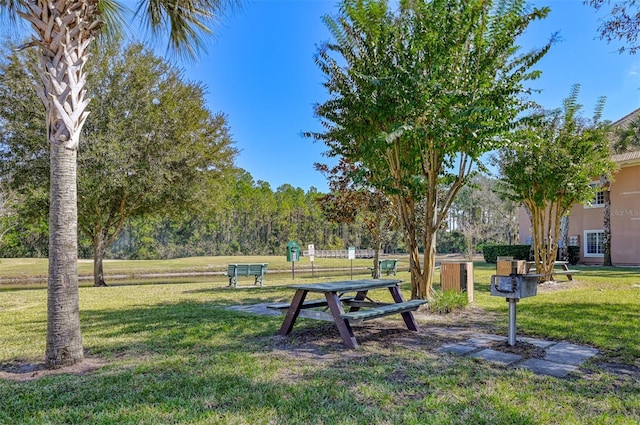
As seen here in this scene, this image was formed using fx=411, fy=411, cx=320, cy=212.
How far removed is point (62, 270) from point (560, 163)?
11598mm

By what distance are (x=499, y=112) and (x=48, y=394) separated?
22.6 feet

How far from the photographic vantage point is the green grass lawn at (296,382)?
294 cm

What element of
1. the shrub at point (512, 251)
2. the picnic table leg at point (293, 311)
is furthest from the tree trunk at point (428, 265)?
the shrub at point (512, 251)

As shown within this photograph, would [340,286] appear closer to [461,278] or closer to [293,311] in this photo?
[293,311]

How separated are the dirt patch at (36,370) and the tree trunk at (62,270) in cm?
10

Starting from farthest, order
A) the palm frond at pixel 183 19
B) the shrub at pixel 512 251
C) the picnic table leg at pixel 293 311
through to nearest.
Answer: the shrub at pixel 512 251
the palm frond at pixel 183 19
the picnic table leg at pixel 293 311

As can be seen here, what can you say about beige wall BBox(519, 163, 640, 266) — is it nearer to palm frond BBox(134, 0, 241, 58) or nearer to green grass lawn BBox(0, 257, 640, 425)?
green grass lawn BBox(0, 257, 640, 425)

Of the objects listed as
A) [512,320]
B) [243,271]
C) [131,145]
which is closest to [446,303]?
[512,320]

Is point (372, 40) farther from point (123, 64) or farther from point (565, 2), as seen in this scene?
point (123, 64)

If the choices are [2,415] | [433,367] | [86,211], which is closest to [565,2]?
[433,367]

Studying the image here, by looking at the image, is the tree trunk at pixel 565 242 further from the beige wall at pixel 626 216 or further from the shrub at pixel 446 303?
the shrub at pixel 446 303

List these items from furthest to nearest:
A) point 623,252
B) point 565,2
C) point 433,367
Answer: point 623,252, point 565,2, point 433,367

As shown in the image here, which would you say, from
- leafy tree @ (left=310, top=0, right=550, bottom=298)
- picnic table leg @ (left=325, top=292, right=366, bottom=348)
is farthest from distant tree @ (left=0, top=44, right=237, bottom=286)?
picnic table leg @ (left=325, top=292, right=366, bottom=348)

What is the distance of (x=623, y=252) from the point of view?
21.2 m
